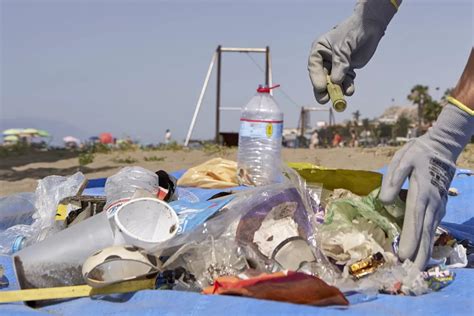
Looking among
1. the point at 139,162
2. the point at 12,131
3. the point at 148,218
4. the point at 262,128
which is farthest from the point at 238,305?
the point at 12,131

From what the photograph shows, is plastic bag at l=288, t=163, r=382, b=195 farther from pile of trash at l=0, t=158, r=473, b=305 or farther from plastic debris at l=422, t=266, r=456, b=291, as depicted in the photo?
plastic debris at l=422, t=266, r=456, b=291

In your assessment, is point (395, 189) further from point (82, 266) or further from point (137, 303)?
point (82, 266)

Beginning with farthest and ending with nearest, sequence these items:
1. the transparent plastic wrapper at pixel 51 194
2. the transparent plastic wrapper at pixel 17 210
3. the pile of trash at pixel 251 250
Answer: the transparent plastic wrapper at pixel 17 210 → the transparent plastic wrapper at pixel 51 194 → the pile of trash at pixel 251 250

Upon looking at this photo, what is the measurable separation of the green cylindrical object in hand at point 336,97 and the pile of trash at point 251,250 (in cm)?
33

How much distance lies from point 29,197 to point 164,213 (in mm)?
1655

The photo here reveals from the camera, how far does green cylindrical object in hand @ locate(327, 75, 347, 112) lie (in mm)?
2400

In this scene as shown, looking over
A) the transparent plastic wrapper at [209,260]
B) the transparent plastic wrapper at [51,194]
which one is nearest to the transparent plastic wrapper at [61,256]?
the transparent plastic wrapper at [209,260]

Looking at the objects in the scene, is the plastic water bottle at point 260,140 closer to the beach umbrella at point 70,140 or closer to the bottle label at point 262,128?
the bottle label at point 262,128

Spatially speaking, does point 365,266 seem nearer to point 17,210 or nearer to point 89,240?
point 89,240

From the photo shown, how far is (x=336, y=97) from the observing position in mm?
2438

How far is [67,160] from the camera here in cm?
852

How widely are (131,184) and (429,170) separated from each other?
54.6 inches

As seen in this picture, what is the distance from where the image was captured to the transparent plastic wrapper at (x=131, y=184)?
9.18 feet

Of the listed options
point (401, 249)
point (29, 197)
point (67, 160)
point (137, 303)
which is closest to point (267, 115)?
point (29, 197)
